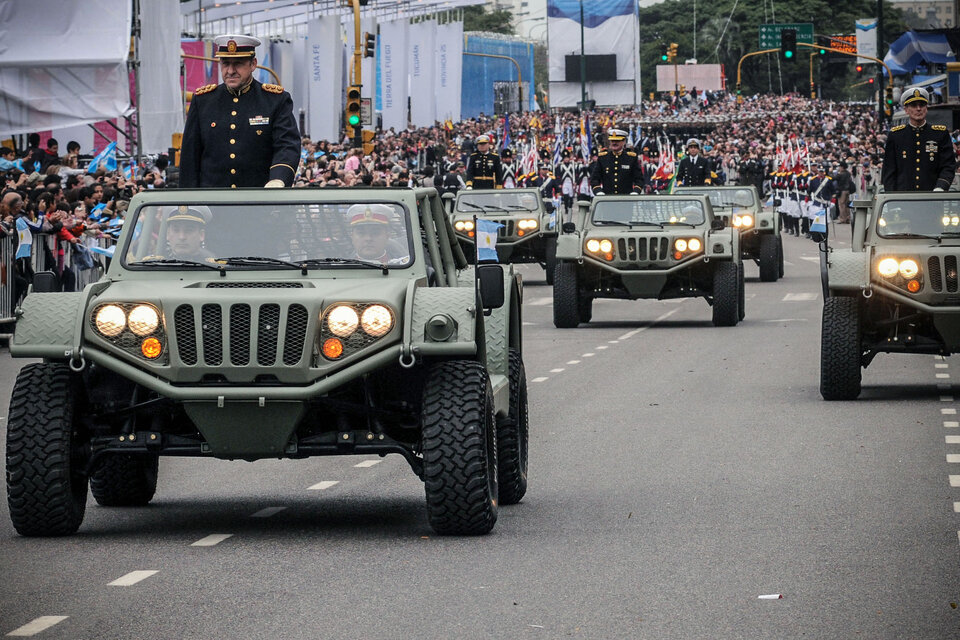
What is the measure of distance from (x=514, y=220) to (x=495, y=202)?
0.54 metres

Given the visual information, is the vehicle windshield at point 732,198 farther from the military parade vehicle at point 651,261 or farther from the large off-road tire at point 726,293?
the large off-road tire at point 726,293

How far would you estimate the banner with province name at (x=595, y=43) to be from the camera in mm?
126625

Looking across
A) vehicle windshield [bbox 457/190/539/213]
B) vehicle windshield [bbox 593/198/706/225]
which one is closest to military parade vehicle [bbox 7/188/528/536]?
vehicle windshield [bbox 593/198/706/225]

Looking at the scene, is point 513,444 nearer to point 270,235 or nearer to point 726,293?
point 270,235

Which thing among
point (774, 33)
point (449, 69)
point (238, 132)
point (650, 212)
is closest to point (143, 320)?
point (238, 132)

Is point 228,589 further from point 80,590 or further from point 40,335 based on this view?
point 40,335

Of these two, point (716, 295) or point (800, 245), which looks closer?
point (716, 295)

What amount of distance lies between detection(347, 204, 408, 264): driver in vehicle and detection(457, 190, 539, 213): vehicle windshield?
900 inches

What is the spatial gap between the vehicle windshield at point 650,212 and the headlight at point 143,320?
16.3m

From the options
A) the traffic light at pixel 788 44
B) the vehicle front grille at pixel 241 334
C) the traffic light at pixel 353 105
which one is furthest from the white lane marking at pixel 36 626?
the traffic light at pixel 788 44

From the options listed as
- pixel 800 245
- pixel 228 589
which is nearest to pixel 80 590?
pixel 228 589

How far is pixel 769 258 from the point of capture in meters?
33.4

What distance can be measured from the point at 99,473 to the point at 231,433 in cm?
166

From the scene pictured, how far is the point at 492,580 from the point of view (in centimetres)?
746
